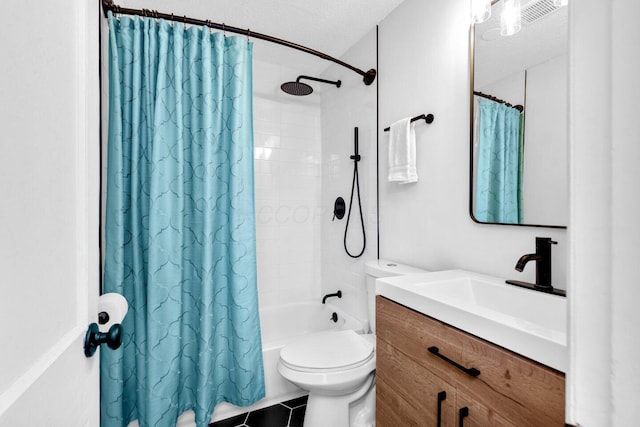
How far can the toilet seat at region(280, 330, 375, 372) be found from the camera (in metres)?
1.31

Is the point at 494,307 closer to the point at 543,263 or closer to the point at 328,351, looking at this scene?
the point at 543,263

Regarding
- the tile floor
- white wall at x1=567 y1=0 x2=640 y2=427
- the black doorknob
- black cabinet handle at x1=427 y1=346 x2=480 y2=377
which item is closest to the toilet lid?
the tile floor

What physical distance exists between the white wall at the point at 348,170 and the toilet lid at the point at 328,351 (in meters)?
0.35

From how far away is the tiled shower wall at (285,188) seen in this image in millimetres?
2320

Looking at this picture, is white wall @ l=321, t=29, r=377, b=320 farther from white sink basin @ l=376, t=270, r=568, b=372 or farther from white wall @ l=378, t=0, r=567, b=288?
white sink basin @ l=376, t=270, r=568, b=372

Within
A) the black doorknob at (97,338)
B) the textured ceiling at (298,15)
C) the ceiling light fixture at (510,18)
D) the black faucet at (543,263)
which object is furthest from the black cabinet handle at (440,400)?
the textured ceiling at (298,15)

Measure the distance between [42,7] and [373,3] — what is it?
1.63 metres

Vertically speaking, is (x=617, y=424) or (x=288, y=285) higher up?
(x=617, y=424)

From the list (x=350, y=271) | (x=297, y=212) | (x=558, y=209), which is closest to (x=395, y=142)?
(x=558, y=209)

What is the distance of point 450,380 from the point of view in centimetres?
82

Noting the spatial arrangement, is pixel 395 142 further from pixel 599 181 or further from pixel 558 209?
pixel 599 181

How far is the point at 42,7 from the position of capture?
16.9 inches

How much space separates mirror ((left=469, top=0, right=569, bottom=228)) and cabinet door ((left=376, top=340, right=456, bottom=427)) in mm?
640

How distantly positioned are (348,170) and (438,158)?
32.0 inches
